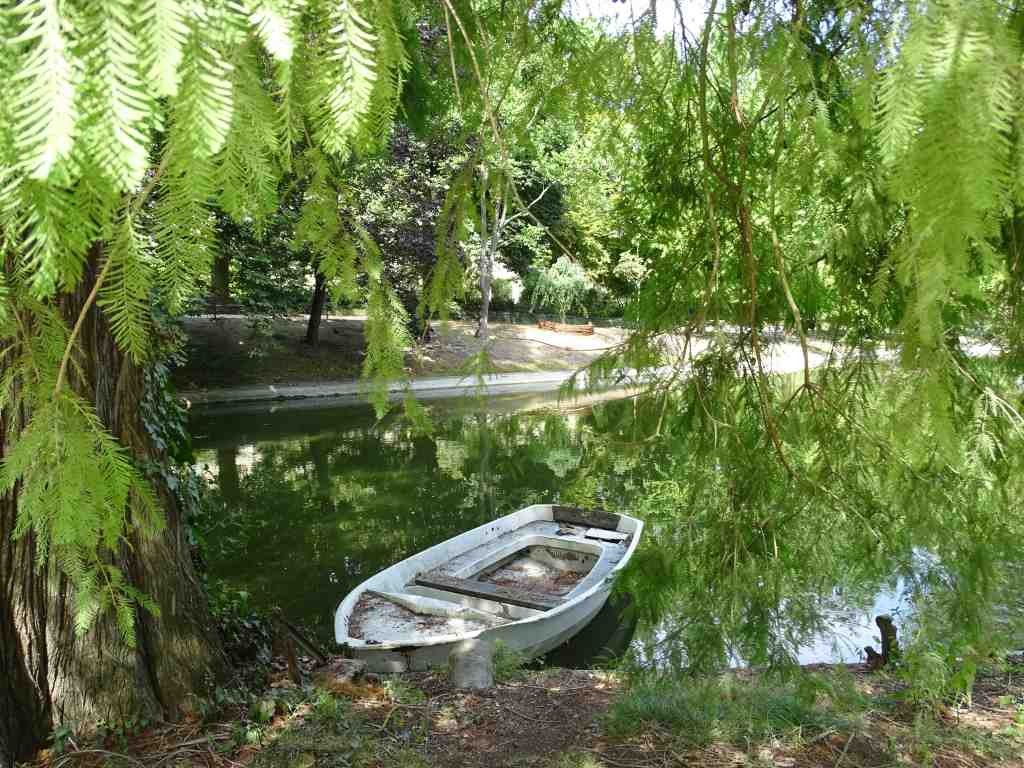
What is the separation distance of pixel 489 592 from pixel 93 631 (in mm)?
4595

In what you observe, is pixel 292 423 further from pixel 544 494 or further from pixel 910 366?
pixel 910 366

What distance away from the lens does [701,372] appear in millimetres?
2658

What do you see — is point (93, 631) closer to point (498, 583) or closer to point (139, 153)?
point (139, 153)

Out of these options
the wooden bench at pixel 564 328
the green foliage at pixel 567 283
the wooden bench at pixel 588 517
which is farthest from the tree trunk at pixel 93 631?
the wooden bench at pixel 564 328

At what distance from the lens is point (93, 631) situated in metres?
2.95

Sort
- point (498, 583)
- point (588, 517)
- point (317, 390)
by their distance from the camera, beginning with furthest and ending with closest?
point (317, 390) → point (588, 517) → point (498, 583)

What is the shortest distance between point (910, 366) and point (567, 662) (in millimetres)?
6187

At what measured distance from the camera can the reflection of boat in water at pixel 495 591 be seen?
6.31 m

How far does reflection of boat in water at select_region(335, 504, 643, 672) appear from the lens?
6.31 metres

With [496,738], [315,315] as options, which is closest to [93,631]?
[496,738]

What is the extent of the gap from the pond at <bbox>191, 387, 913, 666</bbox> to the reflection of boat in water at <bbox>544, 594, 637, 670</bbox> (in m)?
0.02

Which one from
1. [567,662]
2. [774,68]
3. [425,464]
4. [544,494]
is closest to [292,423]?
[425,464]

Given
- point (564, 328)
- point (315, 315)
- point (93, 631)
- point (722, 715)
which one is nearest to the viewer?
point (93, 631)

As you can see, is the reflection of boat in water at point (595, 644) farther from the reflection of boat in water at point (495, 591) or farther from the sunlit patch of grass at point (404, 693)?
the sunlit patch of grass at point (404, 693)
